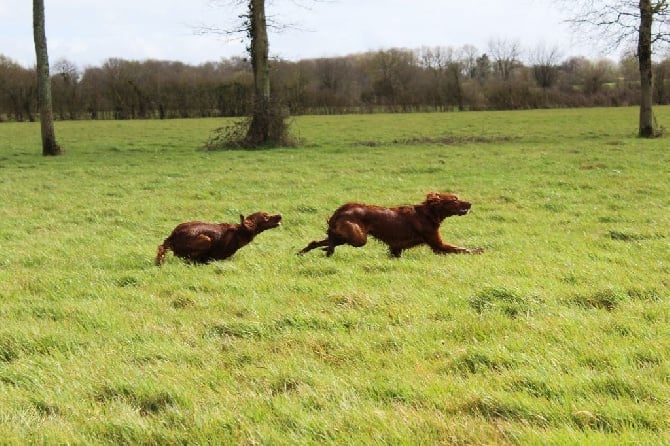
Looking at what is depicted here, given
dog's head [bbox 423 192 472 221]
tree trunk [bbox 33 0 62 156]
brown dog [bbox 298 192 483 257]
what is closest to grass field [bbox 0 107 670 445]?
brown dog [bbox 298 192 483 257]

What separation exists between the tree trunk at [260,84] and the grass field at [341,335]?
1444cm

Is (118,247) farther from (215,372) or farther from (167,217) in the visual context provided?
(215,372)

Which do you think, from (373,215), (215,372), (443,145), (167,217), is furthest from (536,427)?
(443,145)

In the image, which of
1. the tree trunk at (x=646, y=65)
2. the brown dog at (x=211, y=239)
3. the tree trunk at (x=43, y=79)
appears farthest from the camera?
the tree trunk at (x=646, y=65)

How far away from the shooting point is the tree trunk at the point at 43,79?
21109 millimetres

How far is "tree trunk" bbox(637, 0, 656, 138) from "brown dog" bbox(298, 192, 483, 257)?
69.4 feet

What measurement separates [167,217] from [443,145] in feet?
50.0

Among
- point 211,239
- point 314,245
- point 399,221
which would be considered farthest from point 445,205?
point 211,239

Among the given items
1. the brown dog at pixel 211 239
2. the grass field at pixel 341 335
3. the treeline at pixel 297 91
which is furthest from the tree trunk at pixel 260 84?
the treeline at pixel 297 91

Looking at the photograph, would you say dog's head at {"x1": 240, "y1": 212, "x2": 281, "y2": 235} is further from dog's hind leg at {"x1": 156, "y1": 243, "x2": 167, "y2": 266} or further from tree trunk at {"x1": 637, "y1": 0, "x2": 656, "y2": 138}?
tree trunk at {"x1": 637, "y1": 0, "x2": 656, "y2": 138}

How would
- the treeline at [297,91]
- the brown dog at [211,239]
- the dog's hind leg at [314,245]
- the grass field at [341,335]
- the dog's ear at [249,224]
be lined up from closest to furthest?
the grass field at [341,335] < the brown dog at [211,239] < the dog's ear at [249,224] < the dog's hind leg at [314,245] < the treeline at [297,91]

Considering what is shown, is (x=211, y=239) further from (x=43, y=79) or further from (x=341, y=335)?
(x=43, y=79)

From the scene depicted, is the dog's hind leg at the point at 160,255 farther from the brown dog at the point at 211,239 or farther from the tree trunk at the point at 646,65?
the tree trunk at the point at 646,65

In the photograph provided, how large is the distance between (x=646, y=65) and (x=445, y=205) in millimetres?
21715
